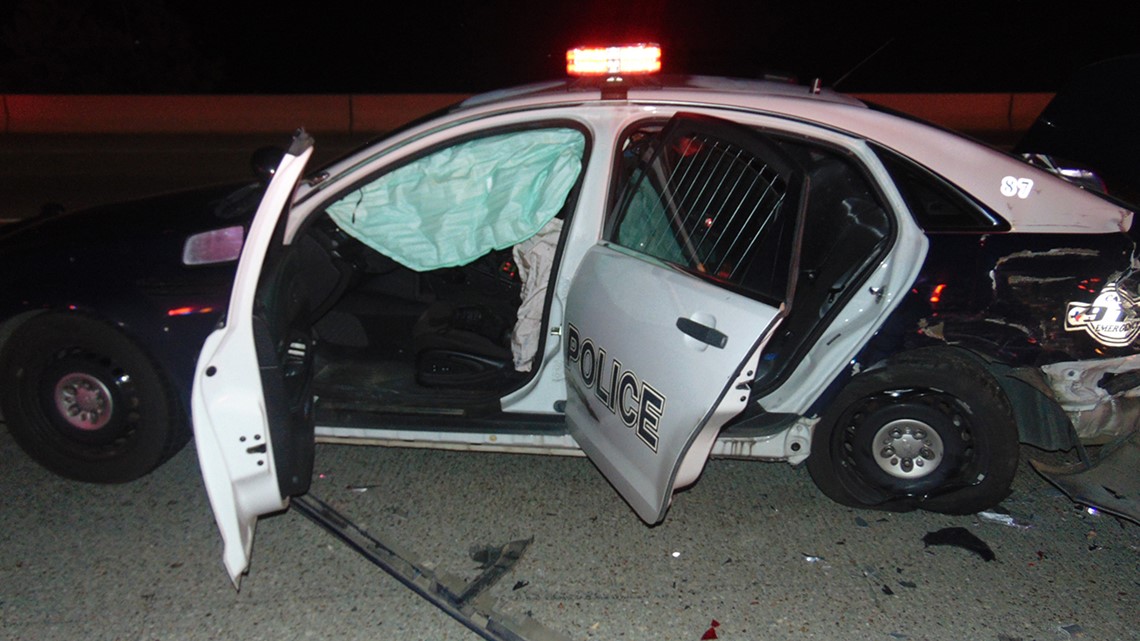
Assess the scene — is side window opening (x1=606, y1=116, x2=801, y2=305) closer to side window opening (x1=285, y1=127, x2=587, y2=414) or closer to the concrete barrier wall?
side window opening (x1=285, y1=127, x2=587, y2=414)

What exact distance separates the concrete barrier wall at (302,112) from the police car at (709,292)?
1084 centimetres

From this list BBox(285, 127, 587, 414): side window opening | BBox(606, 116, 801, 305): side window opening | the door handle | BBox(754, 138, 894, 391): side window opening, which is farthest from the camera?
BBox(285, 127, 587, 414): side window opening

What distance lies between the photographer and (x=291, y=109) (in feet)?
46.6

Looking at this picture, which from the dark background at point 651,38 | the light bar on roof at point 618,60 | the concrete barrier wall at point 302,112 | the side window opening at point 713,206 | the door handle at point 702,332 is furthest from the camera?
the dark background at point 651,38

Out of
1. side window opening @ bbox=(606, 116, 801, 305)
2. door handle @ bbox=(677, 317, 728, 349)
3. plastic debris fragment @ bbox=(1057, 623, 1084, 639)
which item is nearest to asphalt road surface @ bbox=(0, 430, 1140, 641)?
plastic debris fragment @ bbox=(1057, 623, 1084, 639)

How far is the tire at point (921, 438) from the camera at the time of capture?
3352mm

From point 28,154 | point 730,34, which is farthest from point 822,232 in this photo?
point 730,34

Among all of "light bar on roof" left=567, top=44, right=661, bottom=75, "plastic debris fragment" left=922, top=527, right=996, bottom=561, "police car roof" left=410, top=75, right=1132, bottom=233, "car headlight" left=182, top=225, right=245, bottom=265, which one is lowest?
"plastic debris fragment" left=922, top=527, right=996, bottom=561

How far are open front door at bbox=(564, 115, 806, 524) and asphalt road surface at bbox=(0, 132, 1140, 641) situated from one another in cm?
41

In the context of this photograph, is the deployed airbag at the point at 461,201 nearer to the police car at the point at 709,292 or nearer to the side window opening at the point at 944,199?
the police car at the point at 709,292

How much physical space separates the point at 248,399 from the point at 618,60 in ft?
5.97

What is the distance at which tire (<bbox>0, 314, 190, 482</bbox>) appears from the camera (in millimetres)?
3459

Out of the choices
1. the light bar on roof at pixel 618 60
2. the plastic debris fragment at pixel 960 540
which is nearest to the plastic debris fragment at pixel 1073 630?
the plastic debris fragment at pixel 960 540

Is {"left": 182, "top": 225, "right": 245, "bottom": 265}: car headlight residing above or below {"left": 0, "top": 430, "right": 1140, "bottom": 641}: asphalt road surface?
above
